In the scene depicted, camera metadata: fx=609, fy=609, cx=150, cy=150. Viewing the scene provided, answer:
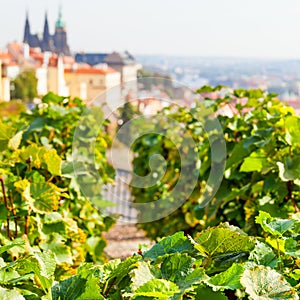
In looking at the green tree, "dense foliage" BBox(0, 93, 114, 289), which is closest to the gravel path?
"dense foliage" BBox(0, 93, 114, 289)

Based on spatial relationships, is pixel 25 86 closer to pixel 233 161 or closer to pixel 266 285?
pixel 233 161

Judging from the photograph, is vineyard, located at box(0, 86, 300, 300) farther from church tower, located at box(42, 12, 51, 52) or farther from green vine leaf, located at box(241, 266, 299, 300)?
church tower, located at box(42, 12, 51, 52)

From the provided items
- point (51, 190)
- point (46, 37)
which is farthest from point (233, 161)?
point (46, 37)

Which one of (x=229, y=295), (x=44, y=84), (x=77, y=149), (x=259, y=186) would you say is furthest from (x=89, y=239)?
(x=44, y=84)

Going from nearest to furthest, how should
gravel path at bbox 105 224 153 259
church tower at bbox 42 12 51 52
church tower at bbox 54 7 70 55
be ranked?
1. gravel path at bbox 105 224 153 259
2. church tower at bbox 42 12 51 52
3. church tower at bbox 54 7 70 55

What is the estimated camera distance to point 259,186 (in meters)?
1.69

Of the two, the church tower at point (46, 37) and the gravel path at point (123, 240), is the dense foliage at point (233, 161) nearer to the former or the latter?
the gravel path at point (123, 240)

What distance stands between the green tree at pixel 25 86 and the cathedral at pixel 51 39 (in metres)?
24.2

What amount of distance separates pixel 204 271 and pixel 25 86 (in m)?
44.6

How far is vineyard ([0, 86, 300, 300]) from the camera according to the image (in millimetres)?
640

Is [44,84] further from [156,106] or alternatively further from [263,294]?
[263,294]

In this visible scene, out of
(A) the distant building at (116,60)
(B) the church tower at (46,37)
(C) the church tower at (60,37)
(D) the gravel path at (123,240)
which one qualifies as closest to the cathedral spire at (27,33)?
(B) the church tower at (46,37)

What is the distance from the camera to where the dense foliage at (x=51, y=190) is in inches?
49.5

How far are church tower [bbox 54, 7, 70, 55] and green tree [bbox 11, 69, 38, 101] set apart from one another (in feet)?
79.9
